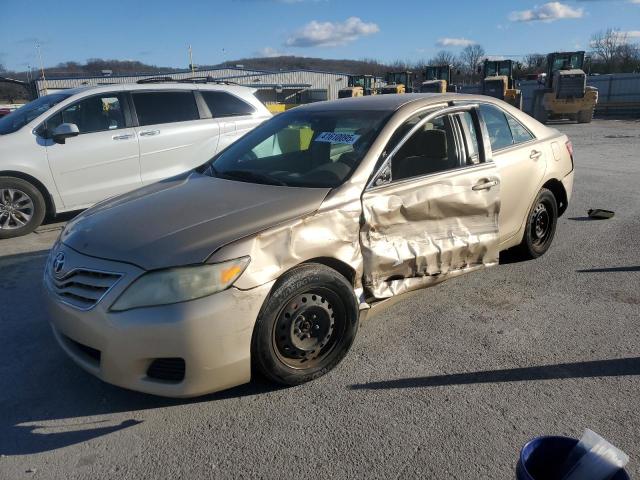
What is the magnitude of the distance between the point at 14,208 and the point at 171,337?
483 cm

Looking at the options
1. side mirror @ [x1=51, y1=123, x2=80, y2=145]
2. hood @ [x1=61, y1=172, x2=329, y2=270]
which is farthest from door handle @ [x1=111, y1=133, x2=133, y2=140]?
hood @ [x1=61, y1=172, x2=329, y2=270]

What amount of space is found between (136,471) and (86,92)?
5622 millimetres

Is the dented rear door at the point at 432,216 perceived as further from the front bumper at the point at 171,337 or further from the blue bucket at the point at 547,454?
the blue bucket at the point at 547,454

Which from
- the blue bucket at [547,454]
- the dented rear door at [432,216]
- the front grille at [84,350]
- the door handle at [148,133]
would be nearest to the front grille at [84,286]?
the front grille at [84,350]

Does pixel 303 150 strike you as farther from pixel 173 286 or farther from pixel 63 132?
pixel 63 132

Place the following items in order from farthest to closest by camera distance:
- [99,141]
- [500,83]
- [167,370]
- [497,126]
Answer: [500,83] < [99,141] < [497,126] < [167,370]

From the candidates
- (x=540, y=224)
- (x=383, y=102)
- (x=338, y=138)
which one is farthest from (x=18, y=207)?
(x=540, y=224)

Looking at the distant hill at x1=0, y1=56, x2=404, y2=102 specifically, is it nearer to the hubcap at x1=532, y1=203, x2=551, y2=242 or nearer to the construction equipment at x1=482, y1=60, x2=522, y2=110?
the construction equipment at x1=482, y1=60, x2=522, y2=110

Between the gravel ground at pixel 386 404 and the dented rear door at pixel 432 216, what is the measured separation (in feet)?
1.39

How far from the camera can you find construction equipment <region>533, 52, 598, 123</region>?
2433cm

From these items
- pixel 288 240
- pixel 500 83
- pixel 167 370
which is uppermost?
pixel 500 83

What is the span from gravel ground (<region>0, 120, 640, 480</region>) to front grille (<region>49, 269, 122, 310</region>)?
61 centimetres

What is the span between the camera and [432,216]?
144 inches

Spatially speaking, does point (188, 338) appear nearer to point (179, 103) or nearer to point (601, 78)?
point (179, 103)
